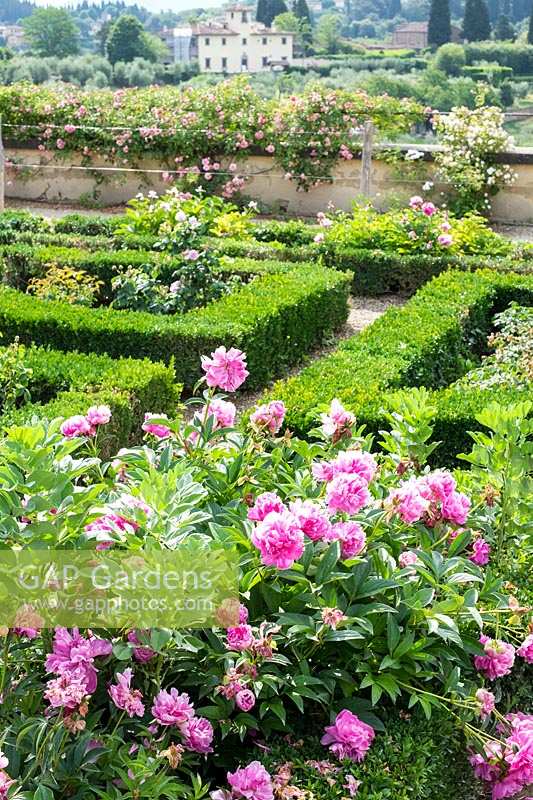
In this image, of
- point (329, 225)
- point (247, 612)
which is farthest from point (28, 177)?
point (247, 612)

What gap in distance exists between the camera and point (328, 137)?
14430mm

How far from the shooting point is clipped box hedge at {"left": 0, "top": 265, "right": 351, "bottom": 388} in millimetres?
7254

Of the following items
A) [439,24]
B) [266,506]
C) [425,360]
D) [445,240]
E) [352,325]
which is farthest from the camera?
[439,24]

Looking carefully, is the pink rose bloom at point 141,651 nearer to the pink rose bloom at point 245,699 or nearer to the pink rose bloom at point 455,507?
the pink rose bloom at point 245,699

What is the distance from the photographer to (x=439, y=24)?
208ft

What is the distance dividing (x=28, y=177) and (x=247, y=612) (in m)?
14.0

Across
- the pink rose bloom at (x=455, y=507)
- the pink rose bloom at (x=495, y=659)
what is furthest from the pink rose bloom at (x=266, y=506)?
the pink rose bloom at (x=495, y=659)

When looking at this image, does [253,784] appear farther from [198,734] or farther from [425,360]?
[425,360]

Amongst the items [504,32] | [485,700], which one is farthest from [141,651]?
[504,32]

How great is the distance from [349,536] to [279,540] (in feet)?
0.97

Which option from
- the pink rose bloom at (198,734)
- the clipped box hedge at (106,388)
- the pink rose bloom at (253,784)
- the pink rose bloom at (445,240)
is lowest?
the pink rose bloom at (445,240)

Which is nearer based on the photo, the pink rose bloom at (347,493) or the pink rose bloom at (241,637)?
the pink rose bloom at (241,637)

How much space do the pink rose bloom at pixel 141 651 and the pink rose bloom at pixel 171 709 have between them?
136mm

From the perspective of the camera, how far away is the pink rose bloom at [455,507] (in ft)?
9.95
